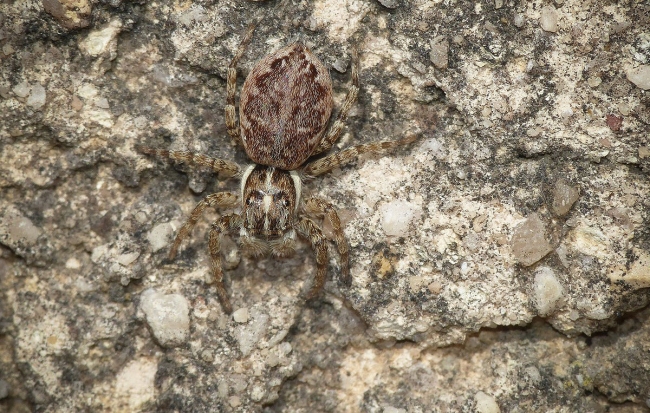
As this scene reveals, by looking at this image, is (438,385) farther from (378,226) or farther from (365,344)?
(378,226)

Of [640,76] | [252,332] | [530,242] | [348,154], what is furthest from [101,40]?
[640,76]

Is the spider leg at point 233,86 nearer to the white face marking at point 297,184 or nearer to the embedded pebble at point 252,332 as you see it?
the white face marking at point 297,184

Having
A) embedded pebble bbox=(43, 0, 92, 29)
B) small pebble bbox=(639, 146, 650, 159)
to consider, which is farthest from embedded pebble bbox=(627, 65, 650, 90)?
embedded pebble bbox=(43, 0, 92, 29)

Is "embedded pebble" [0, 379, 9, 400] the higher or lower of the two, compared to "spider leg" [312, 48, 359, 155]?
lower

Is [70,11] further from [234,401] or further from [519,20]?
[519,20]

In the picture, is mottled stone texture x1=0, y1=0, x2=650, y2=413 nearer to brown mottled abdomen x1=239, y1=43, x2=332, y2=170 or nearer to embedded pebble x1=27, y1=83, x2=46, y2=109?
embedded pebble x1=27, y1=83, x2=46, y2=109

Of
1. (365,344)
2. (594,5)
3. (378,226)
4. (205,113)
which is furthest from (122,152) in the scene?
(594,5)

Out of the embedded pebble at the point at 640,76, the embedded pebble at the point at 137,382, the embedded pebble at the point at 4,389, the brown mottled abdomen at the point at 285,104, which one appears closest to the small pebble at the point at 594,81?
the embedded pebble at the point at 640,76
